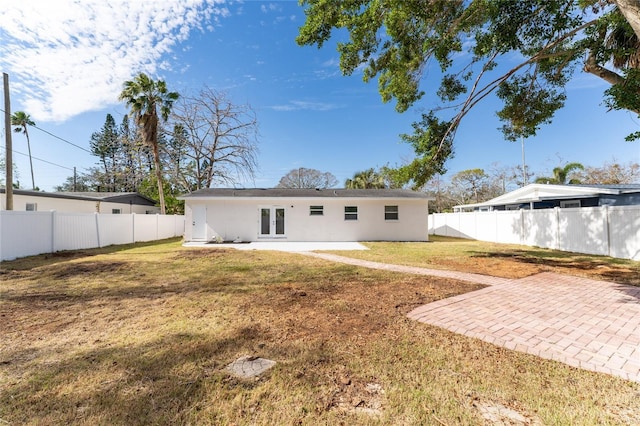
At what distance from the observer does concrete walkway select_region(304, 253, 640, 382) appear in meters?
2.92

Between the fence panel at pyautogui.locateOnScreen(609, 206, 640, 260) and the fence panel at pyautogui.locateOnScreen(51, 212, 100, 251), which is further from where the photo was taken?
the fence panel at pyautogui.locateOnScreen(51, 212, 100, 251)

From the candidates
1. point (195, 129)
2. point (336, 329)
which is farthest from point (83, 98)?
point (336, 329)

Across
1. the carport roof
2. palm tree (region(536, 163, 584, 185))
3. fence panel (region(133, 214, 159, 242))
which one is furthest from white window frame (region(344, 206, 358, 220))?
palm tree (region(536, 163, 584, 185))

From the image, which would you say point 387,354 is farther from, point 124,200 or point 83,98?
point 124,200

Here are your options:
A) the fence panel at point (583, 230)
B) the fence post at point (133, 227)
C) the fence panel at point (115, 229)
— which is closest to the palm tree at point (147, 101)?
the fence post at point (133, 227)

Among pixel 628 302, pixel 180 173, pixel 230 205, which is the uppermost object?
pixel 180 173

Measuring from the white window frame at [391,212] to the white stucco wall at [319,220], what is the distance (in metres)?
0.13

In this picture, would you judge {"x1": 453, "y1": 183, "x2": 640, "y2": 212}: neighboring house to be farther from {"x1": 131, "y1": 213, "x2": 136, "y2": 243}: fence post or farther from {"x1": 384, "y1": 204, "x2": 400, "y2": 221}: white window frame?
{"x1": 131, "y1": 213, "x2": 136, "y2": 243}: fence post

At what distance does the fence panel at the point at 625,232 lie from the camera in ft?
28.2

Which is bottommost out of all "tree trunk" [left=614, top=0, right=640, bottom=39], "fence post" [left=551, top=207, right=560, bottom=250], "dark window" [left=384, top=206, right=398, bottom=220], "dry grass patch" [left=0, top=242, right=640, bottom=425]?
"dry grass patch" [left=0, top=242, right=640, bottom=425]

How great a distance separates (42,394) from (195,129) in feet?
75.1

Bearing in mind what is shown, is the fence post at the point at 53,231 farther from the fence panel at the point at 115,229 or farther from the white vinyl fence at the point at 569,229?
the white vinyl fence at the point at 569,229

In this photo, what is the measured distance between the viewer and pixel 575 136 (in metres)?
20.2

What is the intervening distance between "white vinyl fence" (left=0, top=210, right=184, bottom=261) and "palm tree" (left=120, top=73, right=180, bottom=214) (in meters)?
5.28
